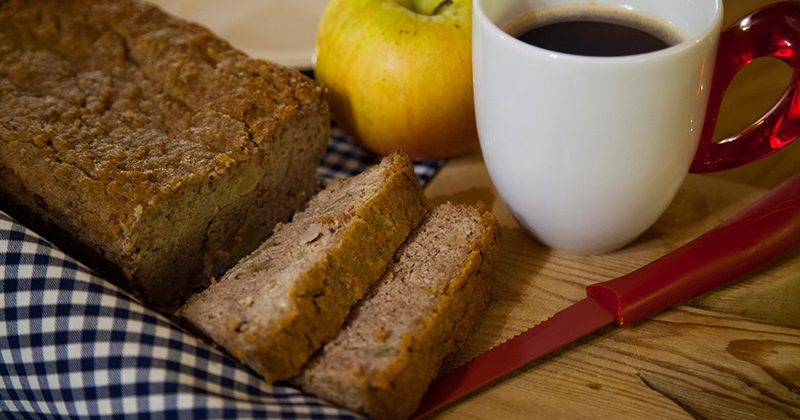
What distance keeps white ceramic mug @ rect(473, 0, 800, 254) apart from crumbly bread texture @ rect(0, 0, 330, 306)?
0.60 meters

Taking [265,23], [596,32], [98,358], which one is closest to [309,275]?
[98,358]

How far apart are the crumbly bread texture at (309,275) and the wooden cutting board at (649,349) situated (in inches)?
12.8

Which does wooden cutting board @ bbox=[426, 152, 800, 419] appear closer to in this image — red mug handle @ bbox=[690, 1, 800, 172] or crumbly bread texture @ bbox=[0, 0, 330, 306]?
red mug handle @ bbox=[690, 1, 800, 172]

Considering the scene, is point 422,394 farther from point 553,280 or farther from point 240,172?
point 240,172

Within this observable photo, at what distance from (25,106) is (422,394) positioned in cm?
136

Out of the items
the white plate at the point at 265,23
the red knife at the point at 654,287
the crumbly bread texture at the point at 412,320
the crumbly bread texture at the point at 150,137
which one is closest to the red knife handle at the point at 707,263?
the red knife at the point at 654,287

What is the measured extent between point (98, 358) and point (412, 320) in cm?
70

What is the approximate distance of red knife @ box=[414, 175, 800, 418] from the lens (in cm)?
182

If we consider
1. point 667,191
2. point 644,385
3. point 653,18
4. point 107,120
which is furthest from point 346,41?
point 644,385

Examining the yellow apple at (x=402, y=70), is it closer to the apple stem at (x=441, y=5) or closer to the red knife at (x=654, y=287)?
the apple stem at (x=441, y=5)

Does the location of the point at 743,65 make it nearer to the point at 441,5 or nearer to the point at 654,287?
the point at 654,287

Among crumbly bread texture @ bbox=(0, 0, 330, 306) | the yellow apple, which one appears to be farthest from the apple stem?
crumbly bread texture @ bbox=(0, 0, 330, 306)

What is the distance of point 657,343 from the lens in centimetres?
192

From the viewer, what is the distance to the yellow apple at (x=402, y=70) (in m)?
2.33
